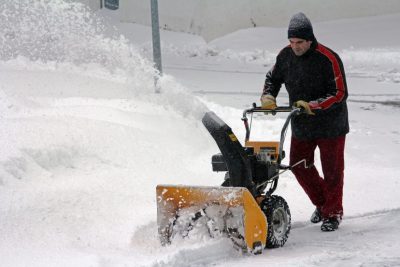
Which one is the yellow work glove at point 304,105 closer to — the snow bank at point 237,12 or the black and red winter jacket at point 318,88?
the black and red winter jacket at point 318,88

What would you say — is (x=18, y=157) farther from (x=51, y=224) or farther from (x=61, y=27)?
(x=61, y=27)

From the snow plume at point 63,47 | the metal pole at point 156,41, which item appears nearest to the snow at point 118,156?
the snow plume at point 63,47

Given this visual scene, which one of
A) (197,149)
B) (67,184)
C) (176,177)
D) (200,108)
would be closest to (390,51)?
(200,108)

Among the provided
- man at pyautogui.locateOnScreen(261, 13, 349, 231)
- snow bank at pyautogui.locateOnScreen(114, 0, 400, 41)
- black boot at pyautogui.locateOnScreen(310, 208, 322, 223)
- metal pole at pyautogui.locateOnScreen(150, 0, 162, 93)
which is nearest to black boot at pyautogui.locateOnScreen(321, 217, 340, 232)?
man at pyautogui.locateOnScreen(261, 13, 349, 231)

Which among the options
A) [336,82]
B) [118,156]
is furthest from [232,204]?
[118,156]

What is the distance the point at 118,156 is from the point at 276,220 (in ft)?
7.74

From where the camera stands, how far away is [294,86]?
5531 millimetres

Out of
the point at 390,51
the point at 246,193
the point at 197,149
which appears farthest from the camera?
the point at 390,51

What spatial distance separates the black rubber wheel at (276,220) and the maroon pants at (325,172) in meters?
0.62

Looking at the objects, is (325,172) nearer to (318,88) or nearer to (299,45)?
(318,88)

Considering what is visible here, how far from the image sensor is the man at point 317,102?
5297 mm

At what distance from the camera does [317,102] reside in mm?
5207

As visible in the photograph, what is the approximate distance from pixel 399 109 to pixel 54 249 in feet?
24.5

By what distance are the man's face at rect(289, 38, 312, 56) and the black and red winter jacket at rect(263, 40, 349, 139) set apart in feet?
0.16
